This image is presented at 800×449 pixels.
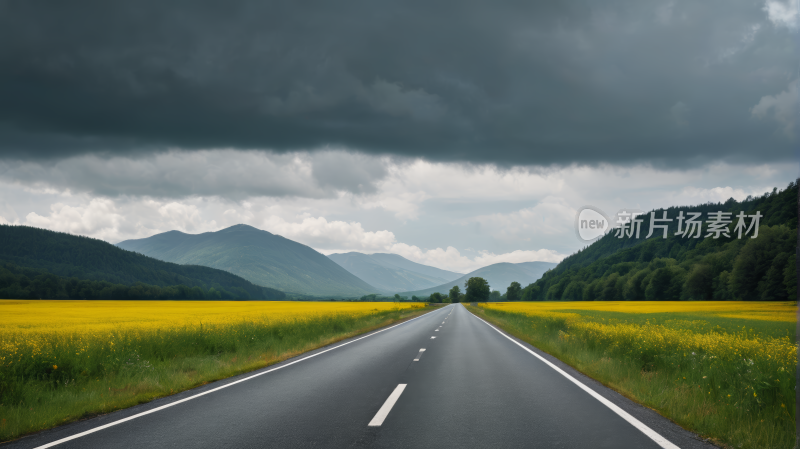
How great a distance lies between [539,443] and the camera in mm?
5203

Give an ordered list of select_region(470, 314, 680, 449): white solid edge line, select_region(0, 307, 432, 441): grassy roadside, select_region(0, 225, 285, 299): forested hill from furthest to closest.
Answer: select_region(0, 225, 285, 299): forested hill → select_region(0, 307, 432, 441): grassy roadside → select_region(470, 314, 680, 449): white solid edge line

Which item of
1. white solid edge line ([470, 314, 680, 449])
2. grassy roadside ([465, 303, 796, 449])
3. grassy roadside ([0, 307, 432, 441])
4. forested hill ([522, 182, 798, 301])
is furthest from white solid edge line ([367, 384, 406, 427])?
forested hill ([522, 182, 798, 301])

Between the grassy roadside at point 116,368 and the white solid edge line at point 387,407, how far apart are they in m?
4.71

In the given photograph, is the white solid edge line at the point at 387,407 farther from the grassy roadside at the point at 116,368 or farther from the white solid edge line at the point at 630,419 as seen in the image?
the grassy roadside at the point at 116,368

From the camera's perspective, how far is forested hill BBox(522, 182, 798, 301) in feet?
189

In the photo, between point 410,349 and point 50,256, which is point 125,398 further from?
point 50,256

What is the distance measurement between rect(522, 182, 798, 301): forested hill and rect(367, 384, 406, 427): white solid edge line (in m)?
63.4

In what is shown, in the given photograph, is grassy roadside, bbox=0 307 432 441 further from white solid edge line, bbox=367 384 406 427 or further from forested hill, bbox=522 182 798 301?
forested hill, bbox=522 182 798 301

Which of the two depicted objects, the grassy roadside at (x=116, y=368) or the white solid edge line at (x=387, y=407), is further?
the grassy roadside at (x=116, y=368)

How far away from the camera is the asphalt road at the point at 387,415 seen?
17.6ft

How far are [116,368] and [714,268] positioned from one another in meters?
88.1

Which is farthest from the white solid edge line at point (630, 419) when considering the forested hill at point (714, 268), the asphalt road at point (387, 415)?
the forested hill at point (714, 268)

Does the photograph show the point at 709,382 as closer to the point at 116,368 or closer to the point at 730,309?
the point at 116,368

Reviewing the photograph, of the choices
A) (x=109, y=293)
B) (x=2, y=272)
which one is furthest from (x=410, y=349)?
(x=2, y=272)
